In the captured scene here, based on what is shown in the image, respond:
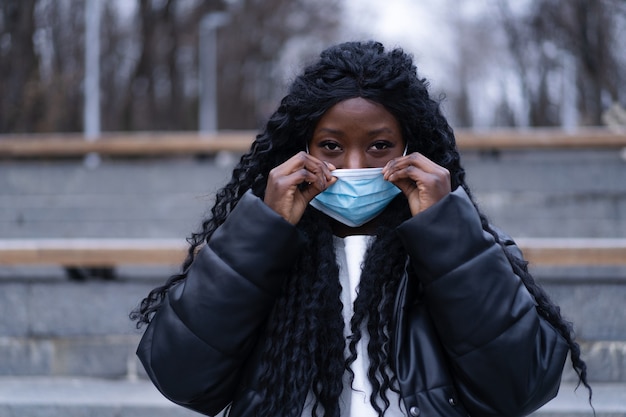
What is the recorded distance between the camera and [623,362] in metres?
4.14

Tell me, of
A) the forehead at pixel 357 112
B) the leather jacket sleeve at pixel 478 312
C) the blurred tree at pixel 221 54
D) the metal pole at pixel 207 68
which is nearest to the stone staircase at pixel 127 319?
the forehead at pixel 357 112

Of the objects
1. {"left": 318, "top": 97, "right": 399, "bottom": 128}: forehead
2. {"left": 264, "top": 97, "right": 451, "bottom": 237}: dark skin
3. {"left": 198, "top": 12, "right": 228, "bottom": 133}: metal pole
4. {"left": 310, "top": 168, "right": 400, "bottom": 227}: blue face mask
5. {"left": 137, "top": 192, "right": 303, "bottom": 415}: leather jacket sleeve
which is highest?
{"left": 318, "top": 97, "right": 399, "bottom": 128}: forehead

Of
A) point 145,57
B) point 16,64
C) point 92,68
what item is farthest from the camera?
point 145,57

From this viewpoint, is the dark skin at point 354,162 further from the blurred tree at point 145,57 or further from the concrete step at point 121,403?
the blurred tree at point 145,57

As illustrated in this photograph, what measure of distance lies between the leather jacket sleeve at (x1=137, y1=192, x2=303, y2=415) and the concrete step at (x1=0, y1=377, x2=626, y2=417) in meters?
1.94

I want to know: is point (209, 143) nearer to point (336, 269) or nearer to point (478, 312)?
point (336, 269)

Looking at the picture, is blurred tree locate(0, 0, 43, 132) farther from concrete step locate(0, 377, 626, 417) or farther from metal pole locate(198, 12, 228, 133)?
metal pole locate(198, 12, 228, 133)

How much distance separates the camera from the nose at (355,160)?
200 cm

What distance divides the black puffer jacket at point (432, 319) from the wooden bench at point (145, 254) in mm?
2356

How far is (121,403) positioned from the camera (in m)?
3.84

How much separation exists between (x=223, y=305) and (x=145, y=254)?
101 inches

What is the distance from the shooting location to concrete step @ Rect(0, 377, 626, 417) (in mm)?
3684

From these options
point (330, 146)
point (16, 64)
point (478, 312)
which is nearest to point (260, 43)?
point (16, 64)

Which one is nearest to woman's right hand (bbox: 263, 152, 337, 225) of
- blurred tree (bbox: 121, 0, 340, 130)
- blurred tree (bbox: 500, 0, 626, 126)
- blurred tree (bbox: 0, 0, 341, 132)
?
blurred tree (bbox: 0, 0, 341, 132)
